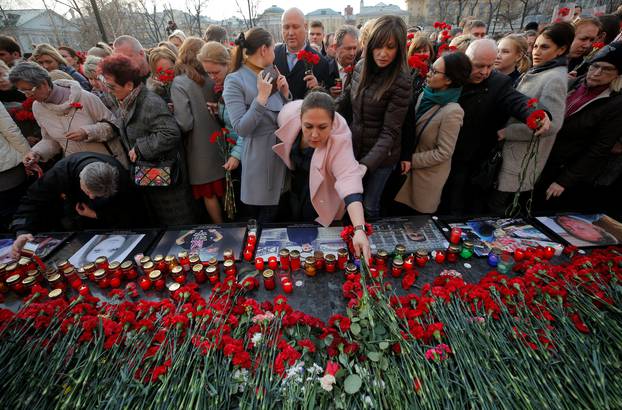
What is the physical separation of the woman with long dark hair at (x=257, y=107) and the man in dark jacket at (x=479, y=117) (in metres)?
1.55

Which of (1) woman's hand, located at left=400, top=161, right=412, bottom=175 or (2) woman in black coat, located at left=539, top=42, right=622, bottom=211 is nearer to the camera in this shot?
(2) woman in black coat, located at left=539, top=42, right=622, bottom=211

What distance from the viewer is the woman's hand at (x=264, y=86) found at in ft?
6.98

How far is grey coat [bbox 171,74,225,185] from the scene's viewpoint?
266 centimetres

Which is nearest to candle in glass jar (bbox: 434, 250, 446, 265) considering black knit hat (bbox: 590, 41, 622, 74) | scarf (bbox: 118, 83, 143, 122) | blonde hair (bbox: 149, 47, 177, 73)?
black knit hat (bbox: 590, 41, 622, 74)

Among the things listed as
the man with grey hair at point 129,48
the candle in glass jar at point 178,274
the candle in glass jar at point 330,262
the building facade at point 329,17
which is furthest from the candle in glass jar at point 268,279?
the building facade at point 329,17

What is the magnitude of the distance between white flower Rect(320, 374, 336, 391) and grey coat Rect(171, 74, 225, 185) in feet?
7.56

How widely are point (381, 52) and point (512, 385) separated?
2017 mm

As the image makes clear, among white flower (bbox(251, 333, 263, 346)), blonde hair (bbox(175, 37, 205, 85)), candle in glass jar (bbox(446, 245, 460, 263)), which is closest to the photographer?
white flower (bbox(251, 333, 263, 346))

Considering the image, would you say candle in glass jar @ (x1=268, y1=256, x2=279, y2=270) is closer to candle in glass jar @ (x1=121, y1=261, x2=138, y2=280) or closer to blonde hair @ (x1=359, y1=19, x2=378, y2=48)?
candle in glass jar @ (x1=121, y1=261, x2=138, y2=280)

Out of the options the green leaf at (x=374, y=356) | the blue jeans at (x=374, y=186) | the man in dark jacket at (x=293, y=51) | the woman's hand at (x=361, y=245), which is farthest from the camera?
the man in dark jacket at (x=293, y=51)

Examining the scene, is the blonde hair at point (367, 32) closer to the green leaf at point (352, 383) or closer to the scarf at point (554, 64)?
the scarf at point (554, 64)

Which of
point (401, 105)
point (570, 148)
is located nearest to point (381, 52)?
point (401, 105)

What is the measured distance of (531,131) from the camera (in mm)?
2367

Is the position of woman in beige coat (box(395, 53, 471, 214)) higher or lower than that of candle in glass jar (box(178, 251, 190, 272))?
higher
